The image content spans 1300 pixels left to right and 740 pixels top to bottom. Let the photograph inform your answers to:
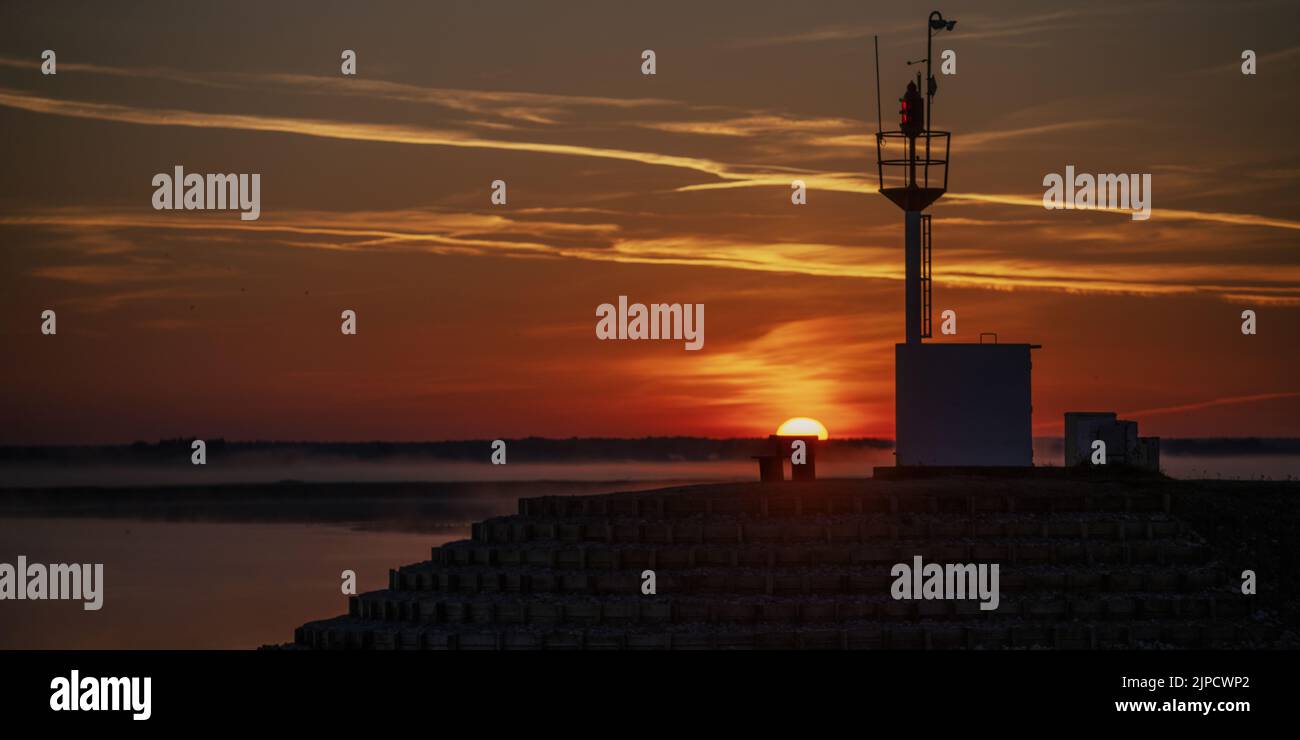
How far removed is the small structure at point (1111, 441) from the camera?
45.9m

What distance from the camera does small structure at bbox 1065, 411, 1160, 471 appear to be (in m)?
45.9

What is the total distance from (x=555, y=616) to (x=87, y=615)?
41747 mm

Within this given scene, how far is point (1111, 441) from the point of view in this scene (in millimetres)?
45969

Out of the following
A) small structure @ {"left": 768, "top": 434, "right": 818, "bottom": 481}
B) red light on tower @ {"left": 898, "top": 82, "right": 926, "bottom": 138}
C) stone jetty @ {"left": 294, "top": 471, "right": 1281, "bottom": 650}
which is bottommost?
Result: stone jetty @ {"left": 294, "top": 471, "right": 1281, "bottom": 650}

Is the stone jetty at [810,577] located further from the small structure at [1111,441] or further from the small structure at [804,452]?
the small structure at [1111,441]

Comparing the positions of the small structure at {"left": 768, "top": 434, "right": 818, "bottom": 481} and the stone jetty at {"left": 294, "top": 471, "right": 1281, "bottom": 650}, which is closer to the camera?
the stone jetty at {"left": 294, "top": 471, "right": 1281, "bottom": 650}

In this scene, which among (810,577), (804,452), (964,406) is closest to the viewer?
(810,577)

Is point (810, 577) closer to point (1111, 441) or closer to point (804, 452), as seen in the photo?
point (804, 452)

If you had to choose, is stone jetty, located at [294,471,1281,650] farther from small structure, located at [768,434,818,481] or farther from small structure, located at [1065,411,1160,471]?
small structure, located at [1065,411,1160,471]

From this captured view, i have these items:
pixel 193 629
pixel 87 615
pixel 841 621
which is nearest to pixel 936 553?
pixel 841 621

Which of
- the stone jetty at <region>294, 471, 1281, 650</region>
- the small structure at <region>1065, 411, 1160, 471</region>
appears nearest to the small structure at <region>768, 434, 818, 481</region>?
the stone jetty at <region>294, 471, 1281, 650</region>

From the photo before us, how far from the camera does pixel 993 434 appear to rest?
45812 mm

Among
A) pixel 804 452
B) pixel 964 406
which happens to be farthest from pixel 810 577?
pixel 964 406
